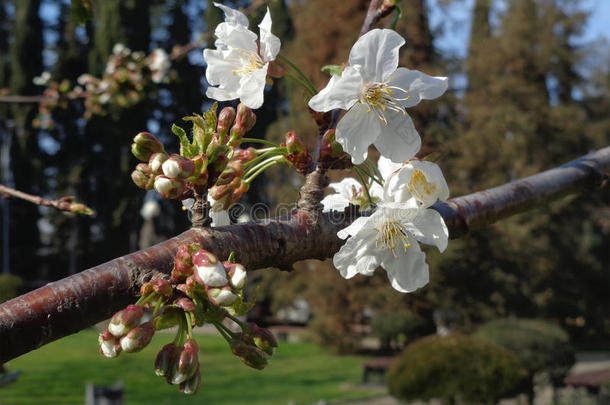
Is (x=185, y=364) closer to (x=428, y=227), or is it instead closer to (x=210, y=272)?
(x=210, y=272)

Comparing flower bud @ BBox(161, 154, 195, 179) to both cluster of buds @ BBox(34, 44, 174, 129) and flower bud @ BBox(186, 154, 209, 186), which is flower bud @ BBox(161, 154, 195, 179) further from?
cluster of buds @ BBox(34, 44, 174, 129)

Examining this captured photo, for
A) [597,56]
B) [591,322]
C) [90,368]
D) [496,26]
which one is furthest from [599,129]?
[90,368]

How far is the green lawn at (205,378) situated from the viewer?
8422 millimetres

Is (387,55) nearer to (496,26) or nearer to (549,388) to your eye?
(549,388)

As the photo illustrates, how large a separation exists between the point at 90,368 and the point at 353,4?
8640 millimetres

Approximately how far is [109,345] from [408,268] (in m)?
0.40

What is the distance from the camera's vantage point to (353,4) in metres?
12.8

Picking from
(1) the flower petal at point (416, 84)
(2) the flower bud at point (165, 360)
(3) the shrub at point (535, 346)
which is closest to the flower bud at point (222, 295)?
(2) the flower bud at point (165, 360)

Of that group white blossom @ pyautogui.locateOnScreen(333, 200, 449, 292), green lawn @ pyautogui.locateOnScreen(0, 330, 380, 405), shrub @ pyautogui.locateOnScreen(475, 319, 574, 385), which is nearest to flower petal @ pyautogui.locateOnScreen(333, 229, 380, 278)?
white blossom @ pyautogui.locateOnScreen(333, 200, 449, 292)

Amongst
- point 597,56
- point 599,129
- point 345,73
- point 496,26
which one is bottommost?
point 345,73

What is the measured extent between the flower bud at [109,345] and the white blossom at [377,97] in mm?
340

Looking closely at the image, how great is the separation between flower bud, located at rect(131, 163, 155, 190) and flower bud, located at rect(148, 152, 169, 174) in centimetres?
2

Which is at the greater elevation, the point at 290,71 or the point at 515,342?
the point at 290,71

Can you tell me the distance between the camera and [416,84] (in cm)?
79
